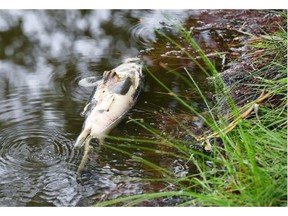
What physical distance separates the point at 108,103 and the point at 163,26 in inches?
58.7

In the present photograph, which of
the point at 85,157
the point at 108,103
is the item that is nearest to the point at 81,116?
the point at 108,103

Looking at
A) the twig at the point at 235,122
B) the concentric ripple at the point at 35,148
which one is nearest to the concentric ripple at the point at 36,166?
the concentric ripple at the point at 35,148

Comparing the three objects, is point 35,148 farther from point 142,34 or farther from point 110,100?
point 142,34

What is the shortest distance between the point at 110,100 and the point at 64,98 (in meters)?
0.41

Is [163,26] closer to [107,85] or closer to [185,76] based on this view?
[185,76]

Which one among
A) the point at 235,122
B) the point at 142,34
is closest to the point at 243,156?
the point at 235,122

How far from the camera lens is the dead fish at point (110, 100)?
9.02ft

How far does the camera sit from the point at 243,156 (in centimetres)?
232

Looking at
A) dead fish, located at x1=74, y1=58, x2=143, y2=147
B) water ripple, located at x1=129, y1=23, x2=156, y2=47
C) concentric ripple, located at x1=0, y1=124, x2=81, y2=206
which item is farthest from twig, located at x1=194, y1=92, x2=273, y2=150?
water ripple, located at x1=129, y1=23, x2=156, y2=47

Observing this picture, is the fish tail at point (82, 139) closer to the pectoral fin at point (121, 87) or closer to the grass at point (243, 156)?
the grass at point (243, 156)

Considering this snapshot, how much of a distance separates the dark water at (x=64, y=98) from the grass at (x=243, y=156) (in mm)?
153

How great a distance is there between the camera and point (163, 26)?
4227mm

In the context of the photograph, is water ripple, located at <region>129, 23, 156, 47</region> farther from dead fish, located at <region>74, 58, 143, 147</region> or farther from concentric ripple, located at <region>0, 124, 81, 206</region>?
concentric ripple, located at <region>0, 124, 81, 206</region>
